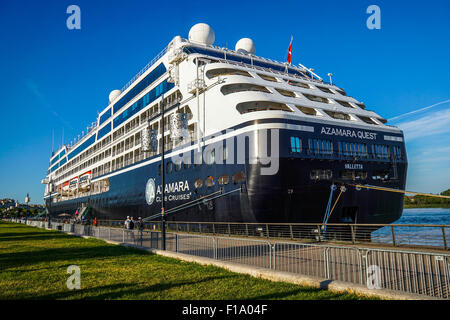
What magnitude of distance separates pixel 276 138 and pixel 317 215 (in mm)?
4826

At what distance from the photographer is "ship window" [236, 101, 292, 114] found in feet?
64.8

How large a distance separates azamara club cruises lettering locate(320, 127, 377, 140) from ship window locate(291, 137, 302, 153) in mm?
1775

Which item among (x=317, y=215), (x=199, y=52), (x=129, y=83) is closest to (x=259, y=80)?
(x=199, y=52)

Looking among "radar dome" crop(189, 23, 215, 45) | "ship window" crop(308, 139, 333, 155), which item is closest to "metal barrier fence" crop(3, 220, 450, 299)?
"ship window" crop(308, 139, 333, 155)

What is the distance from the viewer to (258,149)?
16.8 m

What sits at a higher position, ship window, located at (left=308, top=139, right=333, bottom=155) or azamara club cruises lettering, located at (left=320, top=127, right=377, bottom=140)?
azamara club cruises lettering, located at (left=320, top=127, right=377, bottom=140)

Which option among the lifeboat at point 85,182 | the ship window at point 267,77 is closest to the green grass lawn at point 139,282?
the ship window at point 267,77

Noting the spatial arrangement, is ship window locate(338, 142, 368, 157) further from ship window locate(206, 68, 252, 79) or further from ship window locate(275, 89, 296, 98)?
ship window locate(206, 68, 252, 79)

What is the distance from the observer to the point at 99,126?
156 feet

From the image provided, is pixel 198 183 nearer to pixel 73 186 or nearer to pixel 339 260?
pixel 339 260

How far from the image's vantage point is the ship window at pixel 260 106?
19.8m

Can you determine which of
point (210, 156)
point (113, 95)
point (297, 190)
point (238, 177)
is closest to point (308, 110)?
point (297, 190)

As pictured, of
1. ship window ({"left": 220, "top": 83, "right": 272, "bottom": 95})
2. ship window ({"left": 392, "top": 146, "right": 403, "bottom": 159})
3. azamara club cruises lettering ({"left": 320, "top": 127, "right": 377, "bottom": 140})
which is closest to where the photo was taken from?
azamara club cruises lettering ({"left": 320, "top": 127, "right": 377, "bottom": 140})

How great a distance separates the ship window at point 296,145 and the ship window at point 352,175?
308cm
